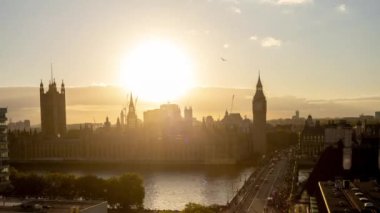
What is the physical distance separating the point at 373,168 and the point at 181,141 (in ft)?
144

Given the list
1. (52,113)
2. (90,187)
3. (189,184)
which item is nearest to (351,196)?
(90,187)

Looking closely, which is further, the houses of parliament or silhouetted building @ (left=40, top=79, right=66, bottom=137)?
silhouetted building @ (left=40, top=79, right=66, bottom=137)

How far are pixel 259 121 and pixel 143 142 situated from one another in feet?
57.7

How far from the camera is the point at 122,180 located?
3083 centimetres

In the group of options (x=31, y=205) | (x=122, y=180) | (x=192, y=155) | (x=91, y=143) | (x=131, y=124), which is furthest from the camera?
(x=131, y=124)

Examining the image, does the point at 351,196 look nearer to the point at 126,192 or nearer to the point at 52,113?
the point at 126,192

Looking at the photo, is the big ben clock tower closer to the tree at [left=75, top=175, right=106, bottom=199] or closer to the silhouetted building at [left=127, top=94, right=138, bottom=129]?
the silhouetted building at [left=127, top=94, right=138, bottom=129]

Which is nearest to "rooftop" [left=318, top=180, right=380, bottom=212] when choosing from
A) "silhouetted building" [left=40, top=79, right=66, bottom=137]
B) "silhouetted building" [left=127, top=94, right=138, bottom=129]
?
"silhouetted building" [left=40, top=79, right=66, bottom=137]

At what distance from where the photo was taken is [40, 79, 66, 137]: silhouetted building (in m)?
83.5

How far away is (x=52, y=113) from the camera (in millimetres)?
83812

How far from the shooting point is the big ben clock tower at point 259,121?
72.2 m

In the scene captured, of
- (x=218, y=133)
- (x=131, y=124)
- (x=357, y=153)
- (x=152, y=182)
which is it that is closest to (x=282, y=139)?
(x=218, y=133)

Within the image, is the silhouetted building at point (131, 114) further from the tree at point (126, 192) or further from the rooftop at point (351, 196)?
the rooftop at point (351, 196)

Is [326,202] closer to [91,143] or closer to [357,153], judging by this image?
[357,153]
